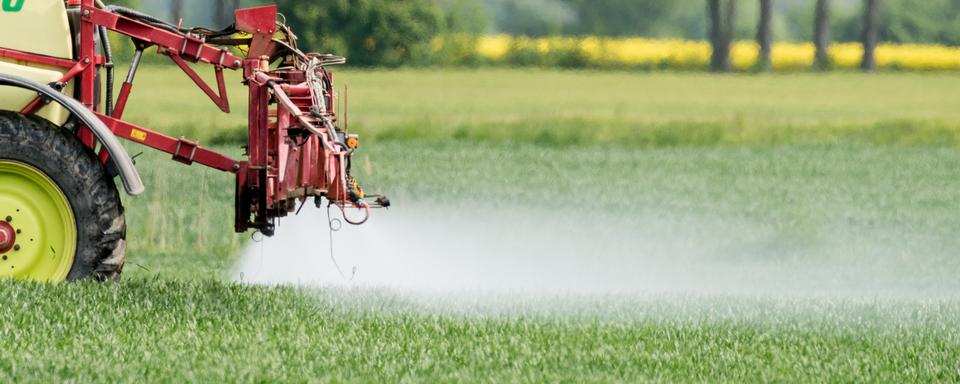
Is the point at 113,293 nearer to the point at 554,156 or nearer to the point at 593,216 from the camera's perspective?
the point at 593,216

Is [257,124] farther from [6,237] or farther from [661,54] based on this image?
[661,54]

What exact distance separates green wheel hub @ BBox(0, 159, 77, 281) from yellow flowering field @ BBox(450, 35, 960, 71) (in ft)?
74.1

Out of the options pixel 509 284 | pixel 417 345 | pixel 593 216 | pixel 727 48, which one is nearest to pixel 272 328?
pixel 417 345

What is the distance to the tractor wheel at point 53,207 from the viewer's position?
373 inches

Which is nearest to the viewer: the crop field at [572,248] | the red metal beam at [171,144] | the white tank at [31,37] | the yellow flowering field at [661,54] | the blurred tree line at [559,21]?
the crop field at [572,248]

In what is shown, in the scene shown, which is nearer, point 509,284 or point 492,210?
point 509,284

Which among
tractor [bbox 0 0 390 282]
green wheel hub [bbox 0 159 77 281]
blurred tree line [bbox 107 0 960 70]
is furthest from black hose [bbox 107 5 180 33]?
blurred tree line [bbox 107 0 960 70]

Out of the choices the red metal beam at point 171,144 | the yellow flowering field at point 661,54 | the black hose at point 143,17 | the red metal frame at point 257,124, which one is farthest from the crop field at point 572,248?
the black hose at point 143,17

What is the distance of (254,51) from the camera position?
9.89 meters

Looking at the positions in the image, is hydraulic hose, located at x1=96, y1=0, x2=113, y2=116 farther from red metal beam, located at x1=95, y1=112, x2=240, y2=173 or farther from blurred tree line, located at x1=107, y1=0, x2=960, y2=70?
blurred tree line, located at x1=107, y1=0, x2=960, y2=70

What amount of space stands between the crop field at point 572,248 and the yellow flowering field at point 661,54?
Answer: 0.50m

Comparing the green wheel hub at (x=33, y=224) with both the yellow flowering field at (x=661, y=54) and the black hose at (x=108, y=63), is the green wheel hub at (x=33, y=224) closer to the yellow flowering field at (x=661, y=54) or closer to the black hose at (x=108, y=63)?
the black hose at (x=108, y=63)

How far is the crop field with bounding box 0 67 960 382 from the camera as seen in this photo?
27.3 feet

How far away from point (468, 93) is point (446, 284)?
65.8 feet
